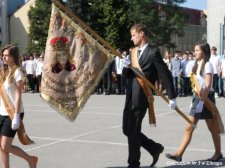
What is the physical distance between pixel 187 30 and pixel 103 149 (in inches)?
3562

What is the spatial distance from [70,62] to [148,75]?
1057 millimetres

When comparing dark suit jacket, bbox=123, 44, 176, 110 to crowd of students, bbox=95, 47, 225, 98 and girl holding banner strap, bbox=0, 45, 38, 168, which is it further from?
crowd of students, bbox=95, 47, 225, 98

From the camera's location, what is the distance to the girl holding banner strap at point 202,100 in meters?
7.19

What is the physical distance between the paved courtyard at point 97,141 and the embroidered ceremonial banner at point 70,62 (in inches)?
44.1

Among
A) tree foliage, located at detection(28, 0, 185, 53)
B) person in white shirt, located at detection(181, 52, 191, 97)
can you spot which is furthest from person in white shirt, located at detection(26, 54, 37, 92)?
tree foliage, located at detection(28, 0, 185, 53)

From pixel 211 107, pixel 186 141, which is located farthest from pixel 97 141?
pixel 211 107

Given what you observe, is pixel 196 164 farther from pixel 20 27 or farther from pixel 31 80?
pixel 20 27

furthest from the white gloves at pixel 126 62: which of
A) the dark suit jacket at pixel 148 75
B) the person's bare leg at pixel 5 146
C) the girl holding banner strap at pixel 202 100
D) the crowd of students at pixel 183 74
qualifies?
the crowd of students at pixel 183 74

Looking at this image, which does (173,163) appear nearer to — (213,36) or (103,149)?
(103,149)

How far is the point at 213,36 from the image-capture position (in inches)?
1124

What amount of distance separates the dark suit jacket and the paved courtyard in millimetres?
1046

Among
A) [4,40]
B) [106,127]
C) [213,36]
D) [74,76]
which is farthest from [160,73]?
[4,40]

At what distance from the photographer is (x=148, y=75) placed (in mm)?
6711

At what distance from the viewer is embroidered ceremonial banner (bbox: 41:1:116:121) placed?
649cm
